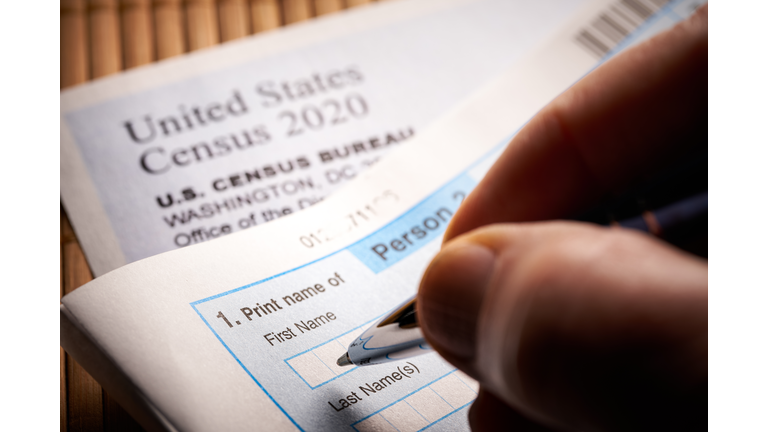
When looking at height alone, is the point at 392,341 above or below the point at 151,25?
below

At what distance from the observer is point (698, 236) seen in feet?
0.53

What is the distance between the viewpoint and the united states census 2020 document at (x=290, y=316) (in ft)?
0.65

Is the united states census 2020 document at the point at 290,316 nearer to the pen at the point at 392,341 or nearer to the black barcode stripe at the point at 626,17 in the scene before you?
the pen at the point at 392,341

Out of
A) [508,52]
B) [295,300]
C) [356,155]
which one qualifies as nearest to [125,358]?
[295,300]

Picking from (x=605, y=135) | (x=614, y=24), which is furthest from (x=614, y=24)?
(x=605, y=135)

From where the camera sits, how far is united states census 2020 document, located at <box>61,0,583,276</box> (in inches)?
11.9

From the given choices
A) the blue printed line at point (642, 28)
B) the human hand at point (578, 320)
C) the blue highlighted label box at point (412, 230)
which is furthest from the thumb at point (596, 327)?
→ the blue printed line at point (642, 28)

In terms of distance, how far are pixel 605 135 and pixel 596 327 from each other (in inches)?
4.5

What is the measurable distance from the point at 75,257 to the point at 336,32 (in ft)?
0.74

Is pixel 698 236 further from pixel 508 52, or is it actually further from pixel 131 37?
pixel 131 37

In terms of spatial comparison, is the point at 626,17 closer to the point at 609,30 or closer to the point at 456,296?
the point at 609,30

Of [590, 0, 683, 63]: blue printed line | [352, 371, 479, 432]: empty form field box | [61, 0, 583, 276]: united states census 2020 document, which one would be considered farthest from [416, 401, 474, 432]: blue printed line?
[590, 0, 683, 63]: blue printed line

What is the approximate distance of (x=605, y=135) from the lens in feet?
0.73

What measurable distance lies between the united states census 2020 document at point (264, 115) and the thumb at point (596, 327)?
18 cm
